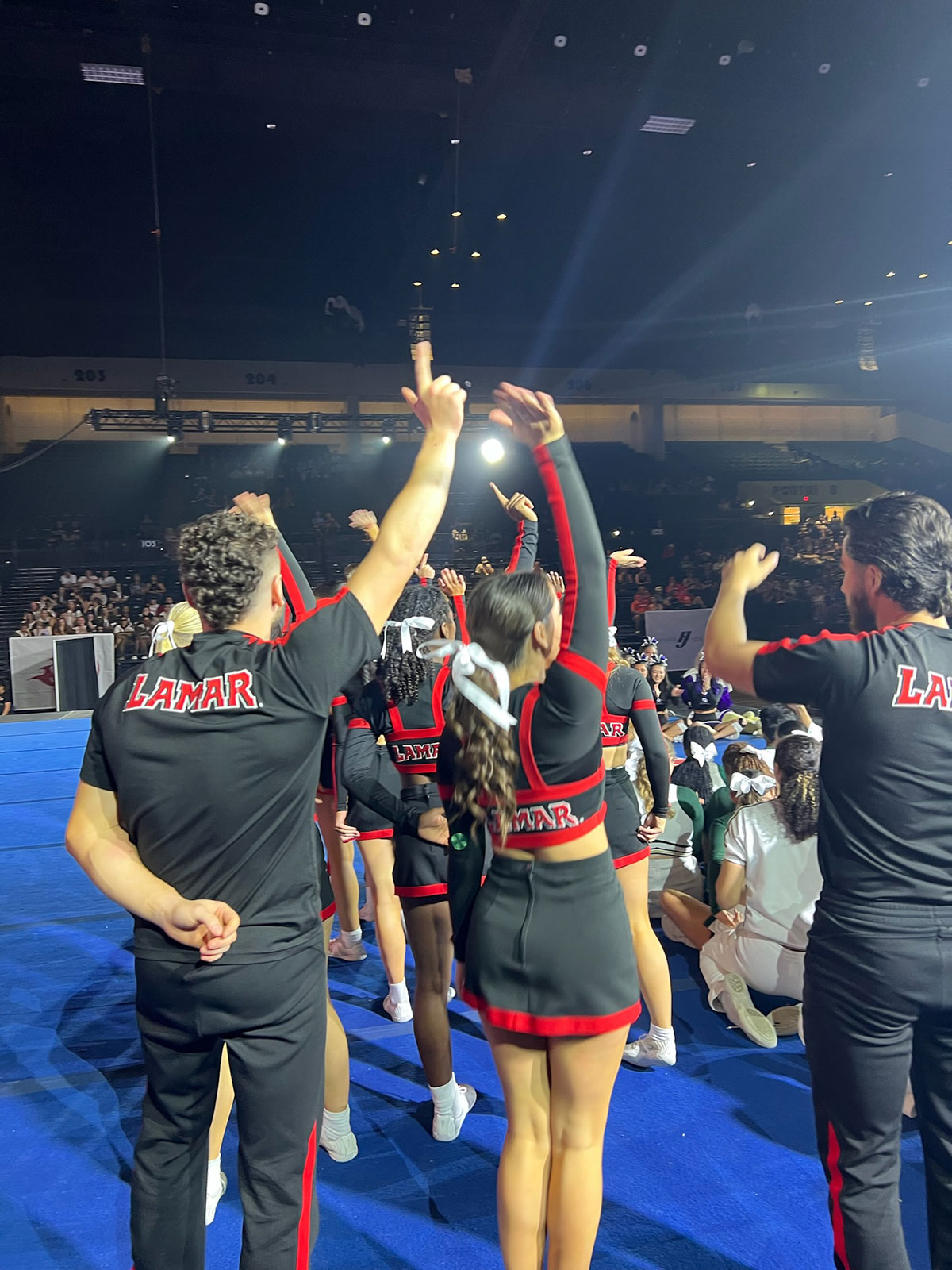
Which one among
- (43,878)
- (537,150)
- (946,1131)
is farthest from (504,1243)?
(537,150)

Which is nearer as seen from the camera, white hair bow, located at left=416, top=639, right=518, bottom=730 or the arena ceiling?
white hair bow, located at left=416, top=639, right=518, bottom=730

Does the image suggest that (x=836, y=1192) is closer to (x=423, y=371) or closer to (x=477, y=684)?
(x=477, y=684)

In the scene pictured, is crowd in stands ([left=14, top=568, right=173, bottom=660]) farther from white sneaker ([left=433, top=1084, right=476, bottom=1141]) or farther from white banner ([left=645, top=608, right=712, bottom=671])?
white sneaker ([left=433, top=1084, right=476, bottom=1141])

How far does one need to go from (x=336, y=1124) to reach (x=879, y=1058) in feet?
5.42

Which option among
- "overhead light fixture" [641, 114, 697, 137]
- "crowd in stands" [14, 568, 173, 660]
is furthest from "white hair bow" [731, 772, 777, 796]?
"crowd in stands" [14, 568, 173, 660]

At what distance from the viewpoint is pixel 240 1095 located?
1.49 meters

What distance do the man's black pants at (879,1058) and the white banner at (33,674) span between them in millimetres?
12067

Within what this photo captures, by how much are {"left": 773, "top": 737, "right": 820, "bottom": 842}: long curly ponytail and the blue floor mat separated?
88 centimetres

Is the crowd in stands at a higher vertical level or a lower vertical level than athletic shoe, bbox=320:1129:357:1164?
higher

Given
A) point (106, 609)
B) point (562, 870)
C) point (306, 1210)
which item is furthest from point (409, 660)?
point (106, 609)

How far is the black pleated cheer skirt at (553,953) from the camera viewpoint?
1.57 metres

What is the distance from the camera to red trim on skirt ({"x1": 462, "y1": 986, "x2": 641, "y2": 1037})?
156 cm

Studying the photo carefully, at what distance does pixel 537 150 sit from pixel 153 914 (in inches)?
480

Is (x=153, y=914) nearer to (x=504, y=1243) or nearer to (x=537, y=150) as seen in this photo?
(x=504, y=1243)
